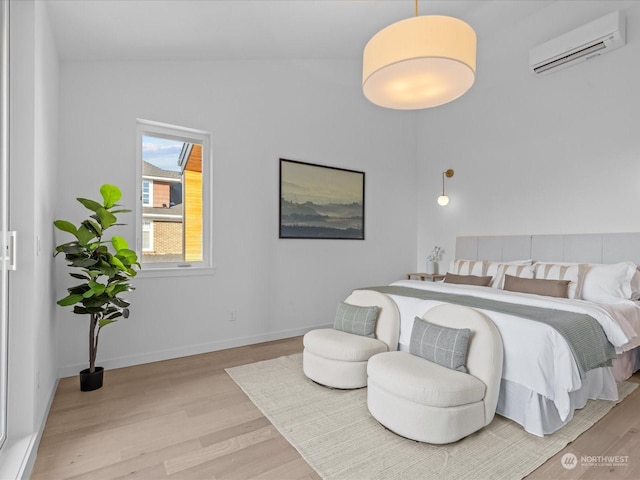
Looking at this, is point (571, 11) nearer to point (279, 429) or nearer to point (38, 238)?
point (279, 429)

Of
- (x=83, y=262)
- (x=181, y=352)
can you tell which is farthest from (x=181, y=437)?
(x=181, y=352)

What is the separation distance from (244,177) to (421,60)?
2348 mm

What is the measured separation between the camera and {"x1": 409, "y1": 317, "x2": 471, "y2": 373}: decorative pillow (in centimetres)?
213

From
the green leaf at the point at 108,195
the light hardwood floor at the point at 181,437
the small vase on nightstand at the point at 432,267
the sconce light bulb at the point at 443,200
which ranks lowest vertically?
the light hardwood floor at the point at 181,437

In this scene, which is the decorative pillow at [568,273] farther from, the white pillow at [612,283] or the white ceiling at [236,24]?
the white ceiling at [236,24]

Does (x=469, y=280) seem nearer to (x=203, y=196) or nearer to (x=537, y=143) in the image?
(x=537, y=143)

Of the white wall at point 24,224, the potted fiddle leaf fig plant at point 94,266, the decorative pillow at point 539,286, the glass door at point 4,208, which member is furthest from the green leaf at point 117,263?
the decorative pillow at point 539,286

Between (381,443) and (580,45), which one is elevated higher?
(580,45)

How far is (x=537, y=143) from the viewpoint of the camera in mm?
4125

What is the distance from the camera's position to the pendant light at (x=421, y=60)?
1.98m

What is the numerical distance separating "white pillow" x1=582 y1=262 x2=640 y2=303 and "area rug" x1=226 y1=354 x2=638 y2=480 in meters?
0.78

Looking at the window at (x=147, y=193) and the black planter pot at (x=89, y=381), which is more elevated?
the window at (x=147, y=193)

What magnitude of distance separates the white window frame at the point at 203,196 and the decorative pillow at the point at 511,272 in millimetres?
3050
